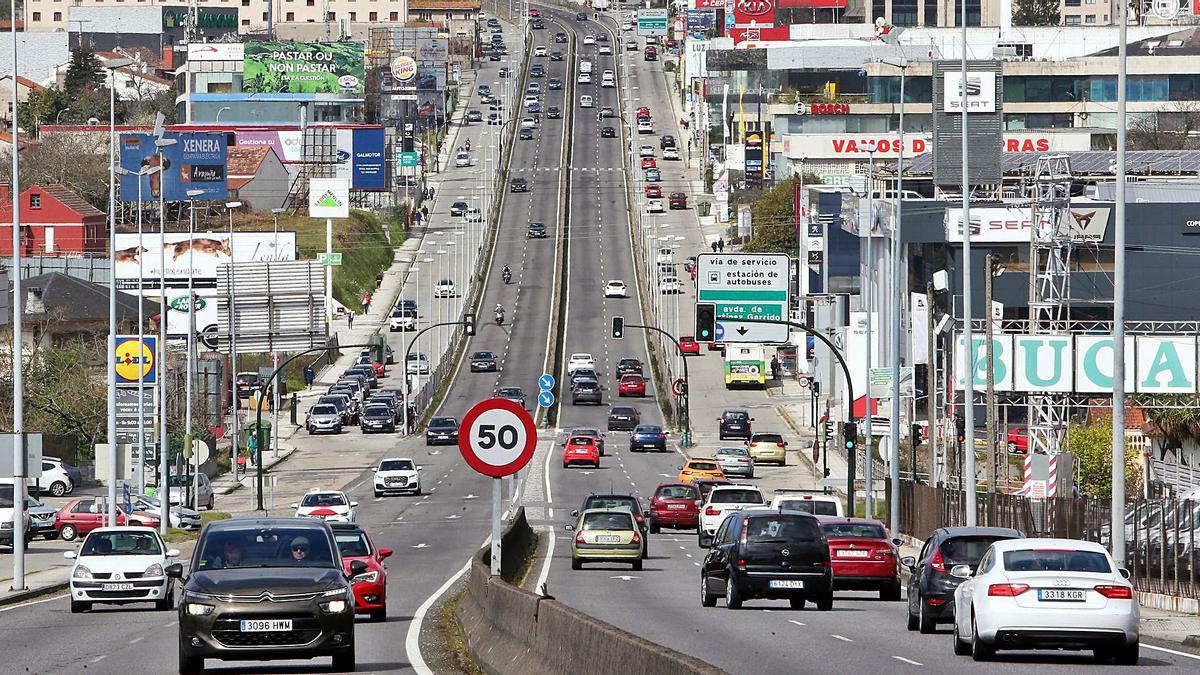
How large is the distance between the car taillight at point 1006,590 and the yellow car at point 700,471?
41.9m

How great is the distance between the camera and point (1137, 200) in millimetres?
94188

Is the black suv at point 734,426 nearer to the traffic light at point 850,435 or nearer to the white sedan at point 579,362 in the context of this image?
the white sedan at point 579,362

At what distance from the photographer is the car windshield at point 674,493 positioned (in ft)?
172

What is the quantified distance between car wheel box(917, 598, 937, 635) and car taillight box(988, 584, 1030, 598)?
4328mm

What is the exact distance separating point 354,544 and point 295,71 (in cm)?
15985

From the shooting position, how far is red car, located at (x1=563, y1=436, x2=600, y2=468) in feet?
245

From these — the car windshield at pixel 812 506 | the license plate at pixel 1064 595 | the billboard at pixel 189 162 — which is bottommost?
the car windshield at pixel 812 506

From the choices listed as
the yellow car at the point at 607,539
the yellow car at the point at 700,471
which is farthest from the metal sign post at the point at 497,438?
the yellow car at the point at 700,471

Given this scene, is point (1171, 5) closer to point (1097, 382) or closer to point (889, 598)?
point (1097, 382)

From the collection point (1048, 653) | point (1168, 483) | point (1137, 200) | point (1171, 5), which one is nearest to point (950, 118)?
point (1137, 200)

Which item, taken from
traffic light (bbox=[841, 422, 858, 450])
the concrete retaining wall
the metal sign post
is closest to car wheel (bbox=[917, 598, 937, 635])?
the concrete retaining wall

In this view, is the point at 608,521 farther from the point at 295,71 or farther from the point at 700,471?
the point at 295,71

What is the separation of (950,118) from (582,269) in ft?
190

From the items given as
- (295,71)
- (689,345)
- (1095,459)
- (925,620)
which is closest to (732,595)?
(925,620)
